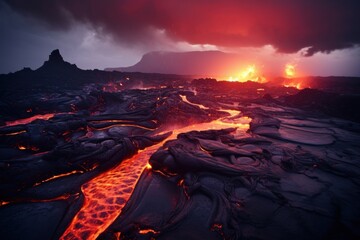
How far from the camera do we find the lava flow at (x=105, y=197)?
4.86 metres

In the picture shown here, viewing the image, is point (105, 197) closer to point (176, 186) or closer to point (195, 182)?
point (176, 186)

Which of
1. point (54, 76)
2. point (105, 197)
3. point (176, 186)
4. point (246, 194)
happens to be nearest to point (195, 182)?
point (176, 186)

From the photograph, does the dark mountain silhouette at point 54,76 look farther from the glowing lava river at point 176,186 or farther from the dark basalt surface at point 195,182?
the glowing lava river at point 176,186

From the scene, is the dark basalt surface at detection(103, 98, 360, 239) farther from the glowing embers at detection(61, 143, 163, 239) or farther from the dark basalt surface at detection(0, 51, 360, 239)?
the glowing embers at detection(61, 143, 163, 239)

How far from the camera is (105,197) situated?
614 centimetres

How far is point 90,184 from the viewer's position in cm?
694

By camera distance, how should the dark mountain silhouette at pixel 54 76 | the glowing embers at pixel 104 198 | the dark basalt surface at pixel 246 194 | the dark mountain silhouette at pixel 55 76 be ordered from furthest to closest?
the dark mountain silhouette at pixel 54 76 < the dark mountain silhouette at pixel 55 76 < the glowing embers at pixel 104 198 < the dark basalt surface at pixel 246 194

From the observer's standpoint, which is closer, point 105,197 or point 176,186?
point 105,197

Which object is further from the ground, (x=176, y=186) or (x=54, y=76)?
(x=54, y=76)

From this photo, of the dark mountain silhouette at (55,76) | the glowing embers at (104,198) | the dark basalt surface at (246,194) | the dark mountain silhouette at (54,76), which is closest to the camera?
the dark basalt surface at (246,194)

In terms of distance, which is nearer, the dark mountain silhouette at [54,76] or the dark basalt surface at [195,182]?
the dark basalt surface at [195,182]

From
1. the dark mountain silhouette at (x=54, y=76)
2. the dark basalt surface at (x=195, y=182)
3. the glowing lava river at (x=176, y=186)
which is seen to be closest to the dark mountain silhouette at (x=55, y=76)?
the dark mountain silhouette at (x=54, y=76)

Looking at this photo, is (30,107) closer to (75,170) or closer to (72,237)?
(75,170)

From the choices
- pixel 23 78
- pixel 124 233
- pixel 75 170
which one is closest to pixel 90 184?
pixel 75 170
